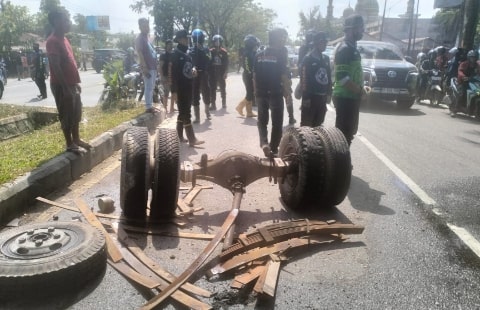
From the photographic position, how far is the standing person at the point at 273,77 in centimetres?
606

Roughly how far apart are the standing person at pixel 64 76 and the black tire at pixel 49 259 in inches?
102

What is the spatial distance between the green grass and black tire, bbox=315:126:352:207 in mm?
3297

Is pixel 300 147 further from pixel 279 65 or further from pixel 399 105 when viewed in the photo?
pixel 399 105

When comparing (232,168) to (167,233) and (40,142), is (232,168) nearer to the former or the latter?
(167,233)

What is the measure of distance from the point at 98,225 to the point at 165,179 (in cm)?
75

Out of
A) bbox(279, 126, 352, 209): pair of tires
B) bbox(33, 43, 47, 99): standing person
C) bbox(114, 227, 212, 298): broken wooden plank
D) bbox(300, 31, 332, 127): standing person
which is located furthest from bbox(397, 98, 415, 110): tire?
bbox(33, 43, 47, 99): standing person

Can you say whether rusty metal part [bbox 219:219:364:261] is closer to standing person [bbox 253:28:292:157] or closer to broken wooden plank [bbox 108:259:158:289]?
broken wooden plank [bbox 108:259:158:289]

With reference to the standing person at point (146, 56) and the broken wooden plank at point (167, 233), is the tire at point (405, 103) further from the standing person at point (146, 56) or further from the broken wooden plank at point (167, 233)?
the broken wooden plank at point (167, 233)

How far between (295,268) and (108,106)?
28.7ft

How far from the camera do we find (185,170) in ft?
13.9

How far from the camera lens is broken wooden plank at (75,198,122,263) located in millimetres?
3389

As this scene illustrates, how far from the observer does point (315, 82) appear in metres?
6.07

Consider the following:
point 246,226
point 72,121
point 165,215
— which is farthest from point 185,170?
point 72,121

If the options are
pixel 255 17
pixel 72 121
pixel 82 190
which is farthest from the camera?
pixel 255 17
